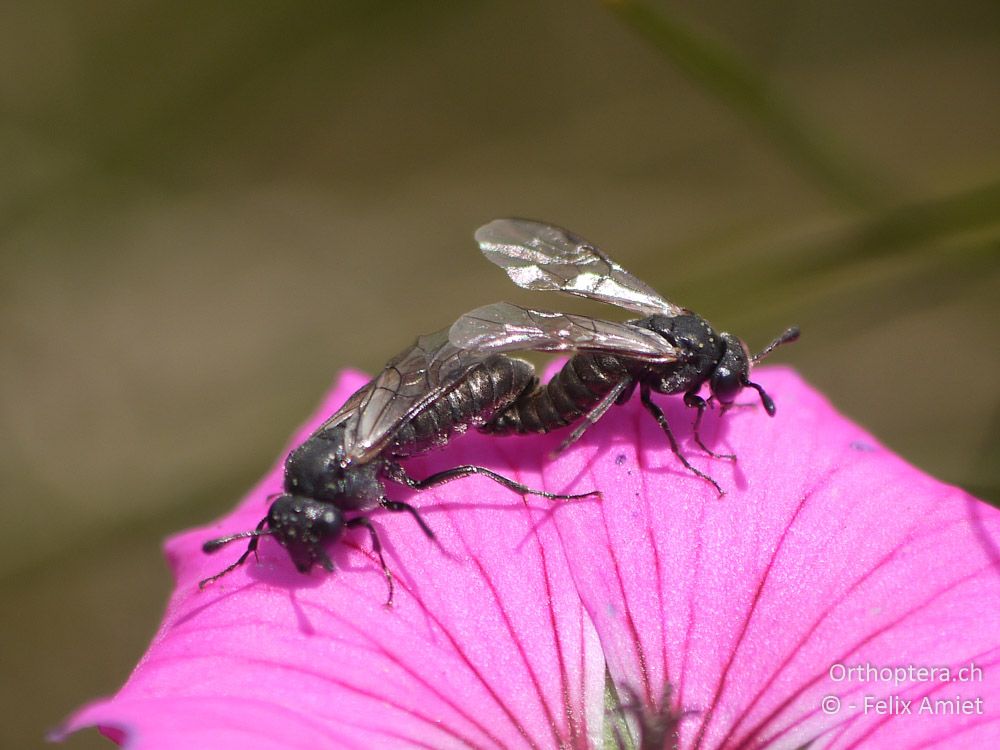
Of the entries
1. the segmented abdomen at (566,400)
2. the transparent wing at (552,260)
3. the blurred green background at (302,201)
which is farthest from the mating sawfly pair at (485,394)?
the blurred green background at (302,201)

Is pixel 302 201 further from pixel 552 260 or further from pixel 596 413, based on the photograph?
pixel 596 413

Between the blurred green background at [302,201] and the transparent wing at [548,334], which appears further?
the blurred green background at [302,201]

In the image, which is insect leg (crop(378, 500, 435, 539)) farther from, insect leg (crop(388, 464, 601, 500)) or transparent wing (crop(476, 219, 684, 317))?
transparent wing (crop(476, 219, 684, 317))

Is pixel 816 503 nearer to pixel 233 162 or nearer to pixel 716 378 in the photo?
pixel 716 378

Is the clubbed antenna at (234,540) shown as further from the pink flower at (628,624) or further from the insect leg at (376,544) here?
→ the insect leg at (376,544)

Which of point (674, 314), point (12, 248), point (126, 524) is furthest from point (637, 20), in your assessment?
point (12, 248)
